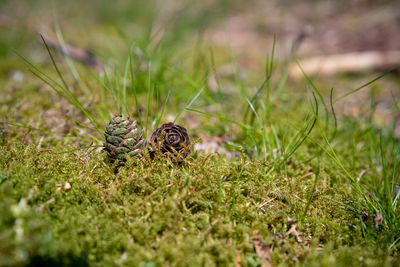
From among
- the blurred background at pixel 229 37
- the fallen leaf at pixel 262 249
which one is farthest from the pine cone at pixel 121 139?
the blurred background at pixel 229 37

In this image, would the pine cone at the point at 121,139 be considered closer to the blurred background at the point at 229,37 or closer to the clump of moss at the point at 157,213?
the clump of moss at the point at 157,213

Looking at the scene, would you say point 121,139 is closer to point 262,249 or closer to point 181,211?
point 181,211

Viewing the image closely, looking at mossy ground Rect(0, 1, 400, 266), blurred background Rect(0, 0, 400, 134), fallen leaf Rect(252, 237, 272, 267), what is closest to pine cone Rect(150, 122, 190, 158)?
mossy ground Rect(0, 1, 400, 266)

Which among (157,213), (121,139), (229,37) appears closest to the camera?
(157,213)

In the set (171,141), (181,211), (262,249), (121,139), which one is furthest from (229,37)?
(262,249)

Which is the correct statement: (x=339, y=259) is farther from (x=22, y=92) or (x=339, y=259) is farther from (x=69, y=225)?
(x=22, y=92)

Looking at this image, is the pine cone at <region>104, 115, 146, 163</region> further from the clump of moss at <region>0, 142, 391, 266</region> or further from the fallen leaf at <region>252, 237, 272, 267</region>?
the fallen leaf at <region>252, 237, 272, 267</region>
